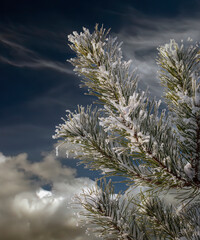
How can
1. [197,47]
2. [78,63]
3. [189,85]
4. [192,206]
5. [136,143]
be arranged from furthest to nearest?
[192,206] → [78,63] → [197,47] → [189,85] → [136,143]

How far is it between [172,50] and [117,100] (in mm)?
873

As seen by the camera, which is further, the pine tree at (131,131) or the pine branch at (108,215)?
the pine branch at (108,215)

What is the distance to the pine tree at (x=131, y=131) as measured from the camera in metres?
2.41

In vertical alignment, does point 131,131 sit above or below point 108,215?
above

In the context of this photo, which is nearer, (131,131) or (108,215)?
(131,131)

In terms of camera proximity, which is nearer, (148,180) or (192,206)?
(148,180)

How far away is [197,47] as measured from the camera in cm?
281

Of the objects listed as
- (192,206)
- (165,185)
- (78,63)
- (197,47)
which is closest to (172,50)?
(197,47)

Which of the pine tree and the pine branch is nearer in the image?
the pine tree

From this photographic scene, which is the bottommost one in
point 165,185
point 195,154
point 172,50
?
point 165,185

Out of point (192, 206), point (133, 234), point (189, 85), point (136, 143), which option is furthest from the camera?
point (192, 206)

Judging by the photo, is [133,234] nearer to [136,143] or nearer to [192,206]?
[192,206]

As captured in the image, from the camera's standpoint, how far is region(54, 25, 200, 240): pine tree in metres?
2.41

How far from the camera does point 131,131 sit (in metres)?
2.31
